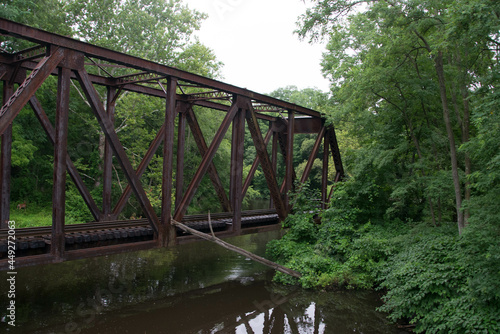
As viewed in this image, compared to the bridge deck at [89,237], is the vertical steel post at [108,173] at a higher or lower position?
higher

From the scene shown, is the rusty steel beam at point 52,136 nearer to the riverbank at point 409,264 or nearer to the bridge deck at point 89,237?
the bridge deck at point 89,237

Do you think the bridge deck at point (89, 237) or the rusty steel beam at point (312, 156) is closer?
the bridge deck at point (89, 237)

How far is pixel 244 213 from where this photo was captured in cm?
1317

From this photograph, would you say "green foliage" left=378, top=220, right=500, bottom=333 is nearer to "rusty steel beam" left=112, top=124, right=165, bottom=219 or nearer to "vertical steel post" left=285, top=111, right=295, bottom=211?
"vertical steel post" left=285, top=111, right=295, bottom=211

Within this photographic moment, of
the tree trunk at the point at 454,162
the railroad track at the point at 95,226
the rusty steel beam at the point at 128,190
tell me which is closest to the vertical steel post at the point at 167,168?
the railroad track at the point at 95,226

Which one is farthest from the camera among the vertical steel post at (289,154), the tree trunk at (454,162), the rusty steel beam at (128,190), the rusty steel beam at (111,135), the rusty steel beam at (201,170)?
the vertical steel post at (289,154)

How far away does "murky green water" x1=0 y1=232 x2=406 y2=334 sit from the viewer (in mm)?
7977

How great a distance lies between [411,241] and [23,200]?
Result: 18.1 m

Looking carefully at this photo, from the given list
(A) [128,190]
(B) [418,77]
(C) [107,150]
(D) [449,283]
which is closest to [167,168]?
(A) [128,190]

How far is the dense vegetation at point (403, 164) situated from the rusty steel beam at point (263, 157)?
72 centimetres

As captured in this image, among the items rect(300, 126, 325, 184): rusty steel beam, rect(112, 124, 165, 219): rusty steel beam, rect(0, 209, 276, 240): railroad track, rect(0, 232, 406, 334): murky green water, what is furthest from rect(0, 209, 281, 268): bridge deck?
rect(300, 126, 325, 184): rusty steel beam

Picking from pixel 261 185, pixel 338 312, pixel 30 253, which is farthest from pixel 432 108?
pixel 261 185

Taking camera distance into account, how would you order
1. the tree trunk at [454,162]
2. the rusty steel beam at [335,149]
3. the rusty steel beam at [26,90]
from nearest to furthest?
the rusty steel beam at [26,90]
the tree trunk at [454,162]
the rusty steel beam at [335,149]

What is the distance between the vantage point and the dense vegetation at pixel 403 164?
7105mm
